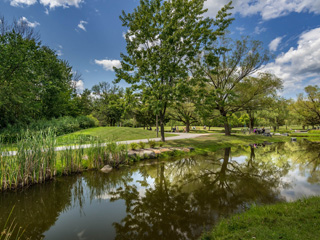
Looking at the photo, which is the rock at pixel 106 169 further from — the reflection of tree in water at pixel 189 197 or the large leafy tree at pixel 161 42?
the large leafy tree at pixel 161 42

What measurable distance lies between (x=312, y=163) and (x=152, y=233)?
12831 millimetres

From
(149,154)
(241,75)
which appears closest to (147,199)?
(149,154)

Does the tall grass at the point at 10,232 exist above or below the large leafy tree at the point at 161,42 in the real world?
below

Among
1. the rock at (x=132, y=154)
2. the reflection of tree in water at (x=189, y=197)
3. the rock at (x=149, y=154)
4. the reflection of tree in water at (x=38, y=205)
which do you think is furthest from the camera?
the rock at (x=149, y=154)

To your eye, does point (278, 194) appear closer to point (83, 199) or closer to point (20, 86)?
point (83, 199)

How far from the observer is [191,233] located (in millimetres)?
3859

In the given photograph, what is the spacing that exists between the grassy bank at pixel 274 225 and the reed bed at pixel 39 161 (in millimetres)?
6730

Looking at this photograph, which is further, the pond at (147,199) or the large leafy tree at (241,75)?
the large leafy tree at (241,75)

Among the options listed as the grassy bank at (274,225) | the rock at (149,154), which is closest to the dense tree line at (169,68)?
the rock at (149,154)

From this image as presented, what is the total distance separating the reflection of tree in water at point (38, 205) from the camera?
426 centimetres

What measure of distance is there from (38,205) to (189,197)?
5.00 metres

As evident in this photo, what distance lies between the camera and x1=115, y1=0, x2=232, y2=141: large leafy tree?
13.7m

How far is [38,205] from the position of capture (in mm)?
5270

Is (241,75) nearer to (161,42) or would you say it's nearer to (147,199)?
(161,42)
